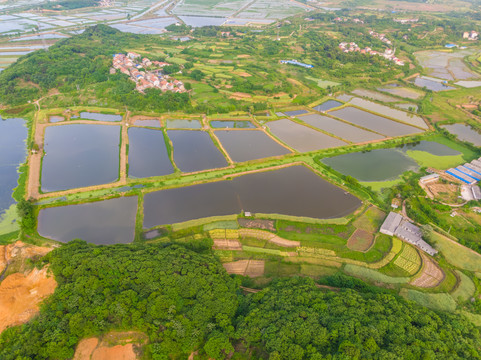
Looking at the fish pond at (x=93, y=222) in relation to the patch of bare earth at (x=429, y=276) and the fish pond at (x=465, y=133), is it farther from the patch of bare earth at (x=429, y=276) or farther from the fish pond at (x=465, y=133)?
the fish pond at (x=465, y=133)

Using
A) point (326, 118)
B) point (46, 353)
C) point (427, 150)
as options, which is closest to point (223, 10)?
point (326, 118)

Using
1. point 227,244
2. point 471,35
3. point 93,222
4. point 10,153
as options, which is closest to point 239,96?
point 227,244

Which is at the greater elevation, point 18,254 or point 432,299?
point 432,299

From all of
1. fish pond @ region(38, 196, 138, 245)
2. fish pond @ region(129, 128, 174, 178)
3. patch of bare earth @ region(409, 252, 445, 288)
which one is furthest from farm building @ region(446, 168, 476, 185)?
fish pond @ region(38, 196, 138, 245)

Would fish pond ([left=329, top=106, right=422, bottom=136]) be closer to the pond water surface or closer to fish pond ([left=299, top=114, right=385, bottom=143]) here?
fish pond ([left=299, top=114, right=385, bottom=143])

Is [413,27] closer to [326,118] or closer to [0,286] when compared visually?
[326,118]

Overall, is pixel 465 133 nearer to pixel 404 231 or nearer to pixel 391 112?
pixel 391 112

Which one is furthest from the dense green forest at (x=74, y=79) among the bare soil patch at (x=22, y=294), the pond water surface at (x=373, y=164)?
the bare soil patch at (x=22, y=294)
